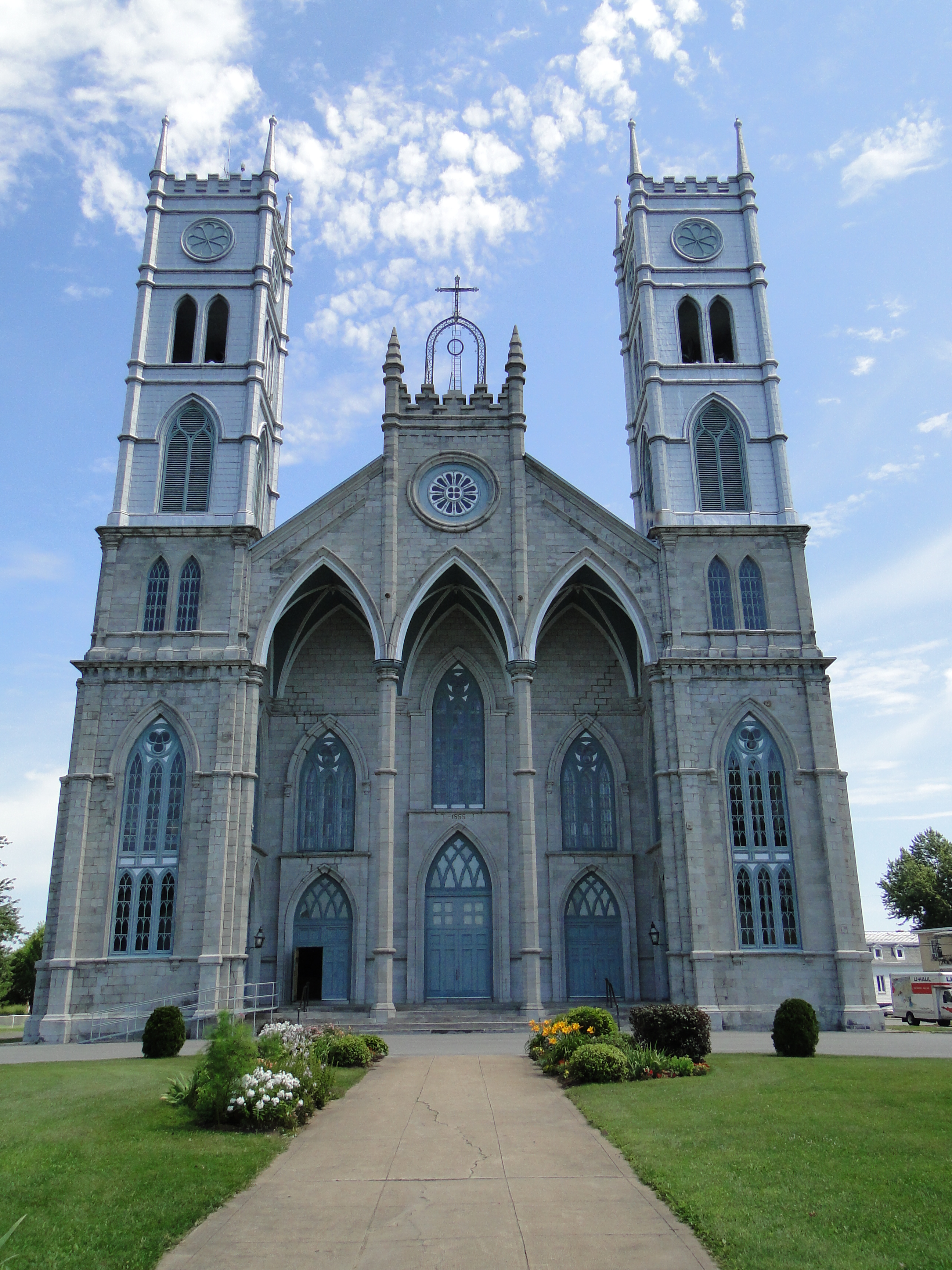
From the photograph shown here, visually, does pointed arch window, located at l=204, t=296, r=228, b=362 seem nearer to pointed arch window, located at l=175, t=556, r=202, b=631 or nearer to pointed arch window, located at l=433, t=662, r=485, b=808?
pointed arch window, located at l=175, t=556, r=202, b=631

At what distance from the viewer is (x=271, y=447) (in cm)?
3728

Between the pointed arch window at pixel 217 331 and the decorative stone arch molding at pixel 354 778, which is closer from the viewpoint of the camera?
the decorative stone arch molding at pixel 354 778

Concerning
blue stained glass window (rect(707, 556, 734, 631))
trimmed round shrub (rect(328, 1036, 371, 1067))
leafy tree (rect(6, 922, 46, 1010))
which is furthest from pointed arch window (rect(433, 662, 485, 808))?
leafy tree (rect(6, 922, 46, 1010))

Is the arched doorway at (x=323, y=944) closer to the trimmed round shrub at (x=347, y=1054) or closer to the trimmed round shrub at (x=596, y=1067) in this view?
the trimmed round shrub at (x=347, y=1054)

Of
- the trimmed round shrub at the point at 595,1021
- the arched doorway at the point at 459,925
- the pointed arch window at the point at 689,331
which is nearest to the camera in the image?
the trimmed round shrub at the point at 595,1021

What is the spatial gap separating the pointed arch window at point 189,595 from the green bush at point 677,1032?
59.0 feet

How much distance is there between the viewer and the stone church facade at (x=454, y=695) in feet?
90.2

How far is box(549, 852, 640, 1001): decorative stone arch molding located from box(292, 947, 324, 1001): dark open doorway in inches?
283

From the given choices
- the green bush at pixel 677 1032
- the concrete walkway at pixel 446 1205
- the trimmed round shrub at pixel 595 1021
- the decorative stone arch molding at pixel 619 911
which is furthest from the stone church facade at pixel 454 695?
the concrete walkway at pixel 446 1205

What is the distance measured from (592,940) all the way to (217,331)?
950 inches

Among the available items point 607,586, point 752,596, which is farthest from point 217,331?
point 752,596

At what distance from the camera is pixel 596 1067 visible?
16109 millimetres

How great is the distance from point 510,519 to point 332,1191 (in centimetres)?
2370

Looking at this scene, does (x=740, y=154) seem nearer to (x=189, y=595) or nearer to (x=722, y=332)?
(x=722, y=332)
